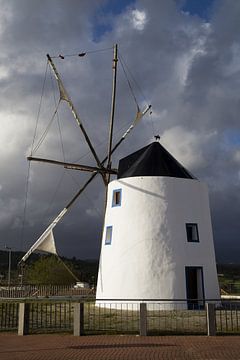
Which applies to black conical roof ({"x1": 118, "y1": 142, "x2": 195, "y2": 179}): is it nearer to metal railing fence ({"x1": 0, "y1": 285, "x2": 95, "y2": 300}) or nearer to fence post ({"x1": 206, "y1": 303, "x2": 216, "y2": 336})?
fence post ({"x1": 206, "y1": 303, "x2": 216, "y2": 336})

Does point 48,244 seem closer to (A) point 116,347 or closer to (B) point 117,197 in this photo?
(B) point 117,197

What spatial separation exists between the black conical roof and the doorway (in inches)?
201

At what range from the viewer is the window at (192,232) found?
23.8 meters

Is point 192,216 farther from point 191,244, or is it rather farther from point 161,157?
point 161,157

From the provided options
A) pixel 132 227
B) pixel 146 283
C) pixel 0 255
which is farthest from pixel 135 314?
pixel 0 255

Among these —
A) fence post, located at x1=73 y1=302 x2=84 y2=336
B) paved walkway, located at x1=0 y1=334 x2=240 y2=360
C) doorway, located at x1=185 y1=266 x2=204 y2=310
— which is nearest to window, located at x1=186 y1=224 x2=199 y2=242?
doorway, located at x1=185 y1=266 x2=204 y2=310

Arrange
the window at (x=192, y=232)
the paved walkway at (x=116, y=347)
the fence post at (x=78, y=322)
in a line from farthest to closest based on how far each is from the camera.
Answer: the window at (x=192, y=232) → the fence post at (x=78, y=322) → the paved walkway at (x=116, y=347)

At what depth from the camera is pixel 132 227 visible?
77.5 ft

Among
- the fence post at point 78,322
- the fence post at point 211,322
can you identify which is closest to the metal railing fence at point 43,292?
the fence post at point 78,322

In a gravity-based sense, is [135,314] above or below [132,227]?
below

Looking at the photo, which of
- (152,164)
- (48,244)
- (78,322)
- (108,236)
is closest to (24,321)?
(78,322)

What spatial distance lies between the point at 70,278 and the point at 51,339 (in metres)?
35.3

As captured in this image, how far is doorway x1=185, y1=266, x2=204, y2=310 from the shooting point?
2283cm

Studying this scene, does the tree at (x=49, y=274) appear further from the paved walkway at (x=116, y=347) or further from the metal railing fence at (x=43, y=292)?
the paved walkway at (x=116, y=347)
